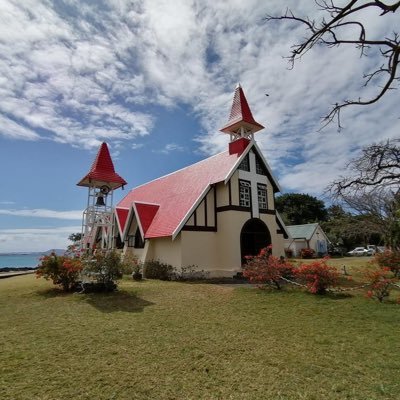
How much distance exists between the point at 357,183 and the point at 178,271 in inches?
474

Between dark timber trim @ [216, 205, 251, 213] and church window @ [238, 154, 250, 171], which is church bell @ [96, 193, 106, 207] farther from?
church window @ [238, 154, 250, 171]

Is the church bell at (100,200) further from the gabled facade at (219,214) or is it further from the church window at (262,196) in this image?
the church window at (262,196)

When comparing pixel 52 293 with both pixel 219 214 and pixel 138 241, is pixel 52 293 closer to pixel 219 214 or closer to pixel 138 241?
pixel 138 241

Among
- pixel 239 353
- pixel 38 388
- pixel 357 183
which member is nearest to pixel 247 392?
pixel 239 353

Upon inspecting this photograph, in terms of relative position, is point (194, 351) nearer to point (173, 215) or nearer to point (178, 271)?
point (178, 271)

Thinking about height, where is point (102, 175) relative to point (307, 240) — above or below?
above

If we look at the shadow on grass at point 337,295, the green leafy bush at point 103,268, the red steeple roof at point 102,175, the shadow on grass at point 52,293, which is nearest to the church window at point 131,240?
the red steeple roof at point 102,175

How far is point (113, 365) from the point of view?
5.66 meters

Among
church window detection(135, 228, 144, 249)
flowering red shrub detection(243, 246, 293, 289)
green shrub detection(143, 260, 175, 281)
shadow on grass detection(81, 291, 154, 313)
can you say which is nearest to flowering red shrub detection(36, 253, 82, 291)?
shadow on grass detection(81, 291, 154, 313)

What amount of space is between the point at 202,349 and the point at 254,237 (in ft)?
50.1

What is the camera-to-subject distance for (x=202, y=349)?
6516 millimetres

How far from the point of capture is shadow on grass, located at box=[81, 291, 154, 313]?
34.3 feet

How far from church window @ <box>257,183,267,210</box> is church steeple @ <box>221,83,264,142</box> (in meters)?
3.66

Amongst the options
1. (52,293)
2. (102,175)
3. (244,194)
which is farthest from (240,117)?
(52,293)
